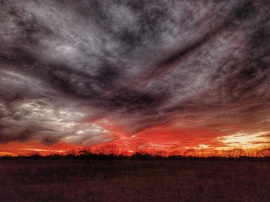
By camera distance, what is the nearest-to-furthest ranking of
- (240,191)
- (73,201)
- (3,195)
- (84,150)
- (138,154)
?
(73,201) < (3,195) < (240,191) < (84,150) < (138,154)

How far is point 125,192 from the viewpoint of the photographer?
14.8m

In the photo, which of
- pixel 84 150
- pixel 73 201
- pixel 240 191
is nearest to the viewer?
pixel 73 201

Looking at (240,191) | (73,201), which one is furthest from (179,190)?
(73,201)

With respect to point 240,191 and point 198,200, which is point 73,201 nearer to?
point 198,200

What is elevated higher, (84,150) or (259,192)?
(84,150)

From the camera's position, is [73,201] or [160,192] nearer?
[73,201]

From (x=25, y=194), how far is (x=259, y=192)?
44.6 ft

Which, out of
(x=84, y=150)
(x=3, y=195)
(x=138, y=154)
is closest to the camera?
(x=3, y=195)

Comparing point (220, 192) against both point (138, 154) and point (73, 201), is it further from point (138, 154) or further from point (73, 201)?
point (138, 154)

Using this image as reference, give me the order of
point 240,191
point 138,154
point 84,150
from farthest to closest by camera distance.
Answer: point 138,154 < point 84,150 < point 240,191

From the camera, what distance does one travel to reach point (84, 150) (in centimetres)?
6944

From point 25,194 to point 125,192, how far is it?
577cm

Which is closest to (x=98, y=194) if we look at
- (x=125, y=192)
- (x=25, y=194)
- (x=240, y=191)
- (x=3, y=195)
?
(x=125, y=192)

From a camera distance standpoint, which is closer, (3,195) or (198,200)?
(198,200)
